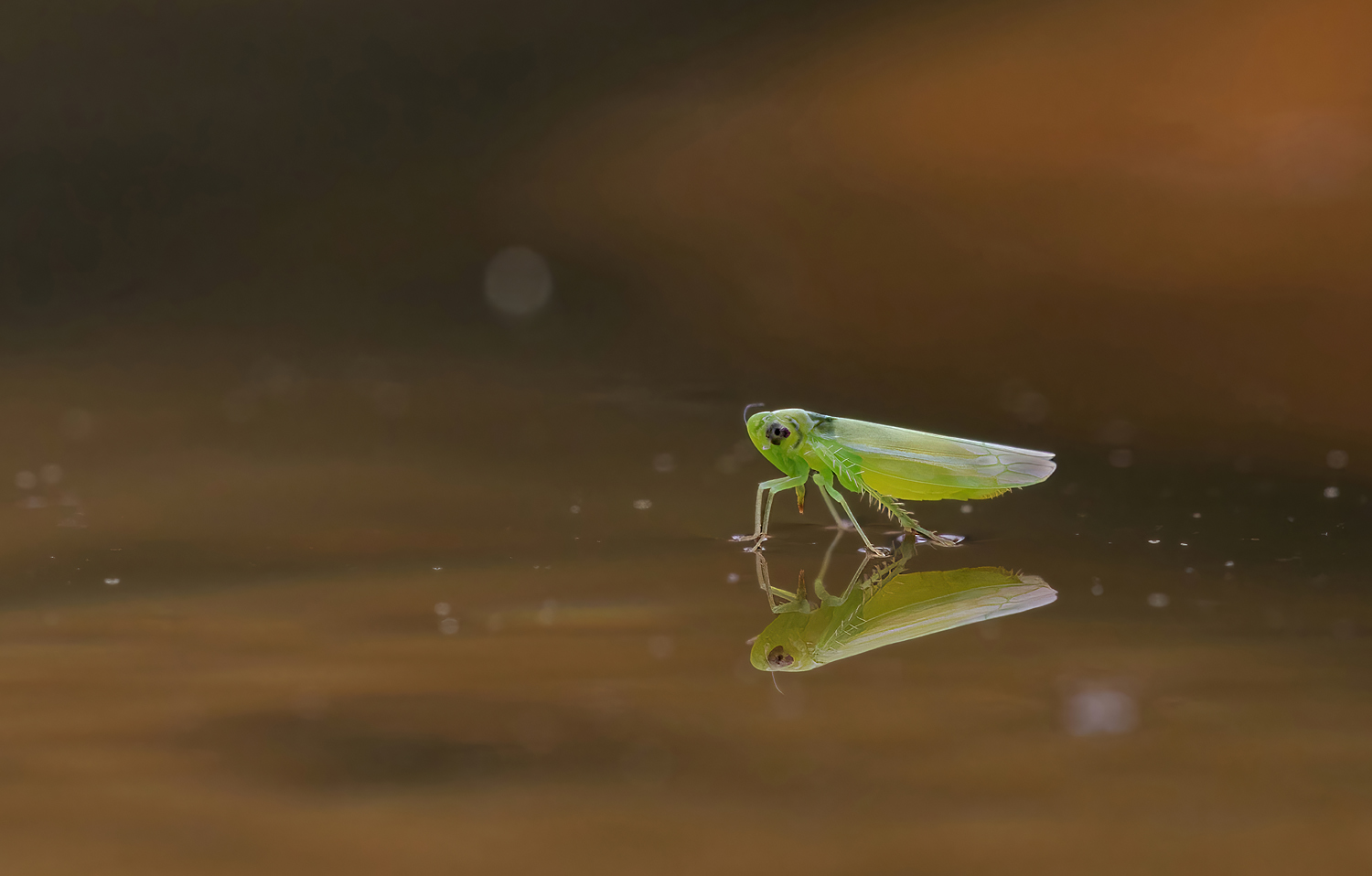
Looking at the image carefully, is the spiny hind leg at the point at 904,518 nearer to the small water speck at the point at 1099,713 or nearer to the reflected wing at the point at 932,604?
the reflected wing at the point at 932,604

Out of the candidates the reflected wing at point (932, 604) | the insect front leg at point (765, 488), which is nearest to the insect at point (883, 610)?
the reflected wing at point (932, 604)

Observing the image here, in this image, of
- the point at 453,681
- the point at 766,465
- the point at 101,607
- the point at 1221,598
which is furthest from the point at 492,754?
the point at 766,465

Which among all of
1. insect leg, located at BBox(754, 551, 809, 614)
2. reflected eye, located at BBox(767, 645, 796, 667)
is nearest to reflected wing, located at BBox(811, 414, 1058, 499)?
insect leg, located at BBox(754, 551, 809, 614)

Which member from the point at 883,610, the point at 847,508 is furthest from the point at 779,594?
the point at 847,508

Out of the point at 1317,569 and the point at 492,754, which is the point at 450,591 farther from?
the point at 1317,569

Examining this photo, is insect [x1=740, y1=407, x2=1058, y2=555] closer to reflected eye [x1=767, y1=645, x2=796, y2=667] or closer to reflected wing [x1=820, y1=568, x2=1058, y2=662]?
reflected wing [x1=820, y1=568, x2=1058, y2=662]
